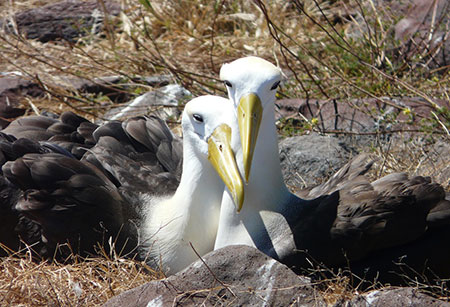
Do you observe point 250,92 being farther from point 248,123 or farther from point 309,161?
point 309,161

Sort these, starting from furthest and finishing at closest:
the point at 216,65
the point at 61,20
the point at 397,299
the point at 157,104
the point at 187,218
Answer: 1. the point at 61,20
2. the point at 216,65
3. the point at 157,104
4. the point at 187,218
5. the point at 397,299

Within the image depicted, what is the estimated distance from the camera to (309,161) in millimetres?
4504

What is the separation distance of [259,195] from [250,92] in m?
0.45

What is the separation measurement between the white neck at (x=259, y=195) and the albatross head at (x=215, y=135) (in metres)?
0.14

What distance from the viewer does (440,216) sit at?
10.8 ft

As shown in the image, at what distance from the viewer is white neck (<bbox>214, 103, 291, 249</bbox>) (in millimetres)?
Result: 3463

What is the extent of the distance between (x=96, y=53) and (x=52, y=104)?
1.14m

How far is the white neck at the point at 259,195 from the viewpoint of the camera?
11.4 feet

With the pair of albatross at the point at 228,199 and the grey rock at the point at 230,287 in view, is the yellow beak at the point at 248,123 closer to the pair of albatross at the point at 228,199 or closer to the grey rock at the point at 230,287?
the pair of albatross at the point at 228,199

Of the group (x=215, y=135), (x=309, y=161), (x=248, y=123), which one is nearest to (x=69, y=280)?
(x=215, y=135)

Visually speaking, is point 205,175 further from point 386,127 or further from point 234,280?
point 386,127

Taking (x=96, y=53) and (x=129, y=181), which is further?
(x=96, y=53)

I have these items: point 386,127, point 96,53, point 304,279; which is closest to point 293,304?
point 304,279

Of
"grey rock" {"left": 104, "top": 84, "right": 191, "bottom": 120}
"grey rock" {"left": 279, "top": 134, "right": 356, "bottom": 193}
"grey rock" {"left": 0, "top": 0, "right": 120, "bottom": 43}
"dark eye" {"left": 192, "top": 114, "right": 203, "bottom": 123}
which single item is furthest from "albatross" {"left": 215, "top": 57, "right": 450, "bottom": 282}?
"grey rock" {"left": 0, "top": 0, "right": 120, "bottom": 43}
